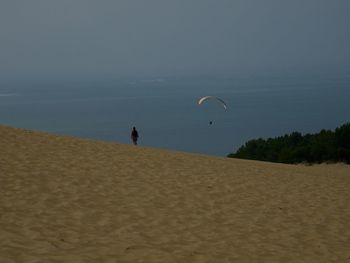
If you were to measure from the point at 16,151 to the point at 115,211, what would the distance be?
6.59 metres

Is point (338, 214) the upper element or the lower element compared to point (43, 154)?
lower

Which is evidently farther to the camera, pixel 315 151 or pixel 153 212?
pixel 315 151

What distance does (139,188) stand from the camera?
39.4 feet

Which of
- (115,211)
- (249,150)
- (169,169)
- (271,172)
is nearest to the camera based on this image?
(115,211)

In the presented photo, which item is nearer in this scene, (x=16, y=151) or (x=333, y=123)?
(x=16, y=151)

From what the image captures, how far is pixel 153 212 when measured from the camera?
32.0 feet

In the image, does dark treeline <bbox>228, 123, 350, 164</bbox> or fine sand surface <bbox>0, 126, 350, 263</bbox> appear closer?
fine sand surface <bbox>0, 126, 350, 263</bbox>

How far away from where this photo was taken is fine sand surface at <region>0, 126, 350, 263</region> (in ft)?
23.5

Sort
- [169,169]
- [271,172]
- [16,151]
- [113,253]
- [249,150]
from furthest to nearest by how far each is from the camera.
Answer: [249,150]
[271,172]
[169,169]
[16,151]
[113,253]

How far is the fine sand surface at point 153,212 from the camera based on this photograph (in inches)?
283

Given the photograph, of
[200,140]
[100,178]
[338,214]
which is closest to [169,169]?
[100,178]

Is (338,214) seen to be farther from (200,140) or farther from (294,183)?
(200,140)

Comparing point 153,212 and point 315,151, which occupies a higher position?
point 315,151

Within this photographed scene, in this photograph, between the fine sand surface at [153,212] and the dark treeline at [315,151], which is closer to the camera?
the fine sand surface at [153,212]
